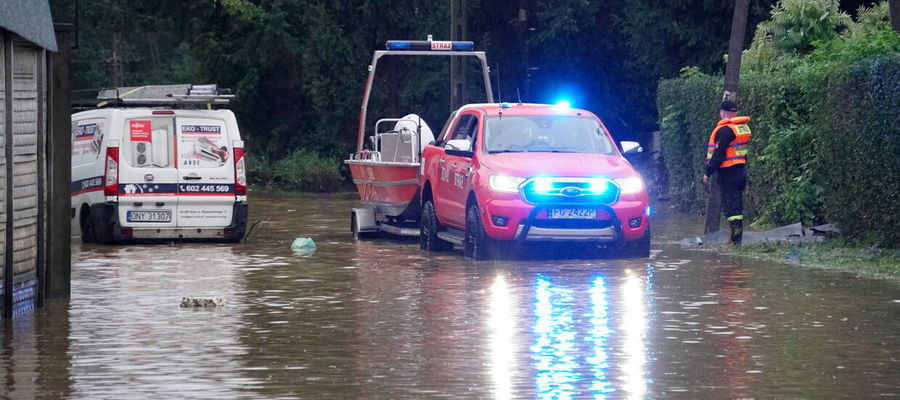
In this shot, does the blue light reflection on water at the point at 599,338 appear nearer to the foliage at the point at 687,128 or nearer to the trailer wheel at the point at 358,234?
the trailer wheel at the point at 358,234

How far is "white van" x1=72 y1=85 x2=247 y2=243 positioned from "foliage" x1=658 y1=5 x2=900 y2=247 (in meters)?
7.25

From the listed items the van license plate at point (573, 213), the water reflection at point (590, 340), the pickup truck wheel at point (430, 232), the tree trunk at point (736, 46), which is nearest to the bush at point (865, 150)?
the tree trunk at point (736, 46)

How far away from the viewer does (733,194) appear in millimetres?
21125

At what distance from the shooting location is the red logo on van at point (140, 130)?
2247 cm

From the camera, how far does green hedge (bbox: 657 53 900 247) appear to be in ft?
60.5

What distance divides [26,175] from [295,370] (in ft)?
14.5

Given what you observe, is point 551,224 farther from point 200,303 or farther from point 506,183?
point 200,303

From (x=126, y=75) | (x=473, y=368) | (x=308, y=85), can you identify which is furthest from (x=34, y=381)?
(x=126, y=75)

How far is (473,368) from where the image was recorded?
434 inches

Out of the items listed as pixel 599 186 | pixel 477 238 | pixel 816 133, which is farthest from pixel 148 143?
pixel 816 133

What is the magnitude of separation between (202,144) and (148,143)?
69 centimetres

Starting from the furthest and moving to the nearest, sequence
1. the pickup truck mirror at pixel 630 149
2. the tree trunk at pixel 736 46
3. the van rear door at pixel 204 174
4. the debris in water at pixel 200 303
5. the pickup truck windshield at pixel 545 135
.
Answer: the tree trunk at pixel 736 46 < the van rear door at pixel 204 174 < the pickup truck mirror at pixel 630 149 < the pickup truck windshield at pixel 545 135 < the debris in water at pixel 200 303

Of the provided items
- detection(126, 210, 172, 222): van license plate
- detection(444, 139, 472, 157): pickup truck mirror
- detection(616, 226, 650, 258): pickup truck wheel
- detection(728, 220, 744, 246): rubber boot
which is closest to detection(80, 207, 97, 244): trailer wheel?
detection(126, 210, 172, 222): van license plate

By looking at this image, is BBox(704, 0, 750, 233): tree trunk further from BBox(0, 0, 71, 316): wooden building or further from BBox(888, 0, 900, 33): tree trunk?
BBox(0, 0, 71, 316): wooden building
